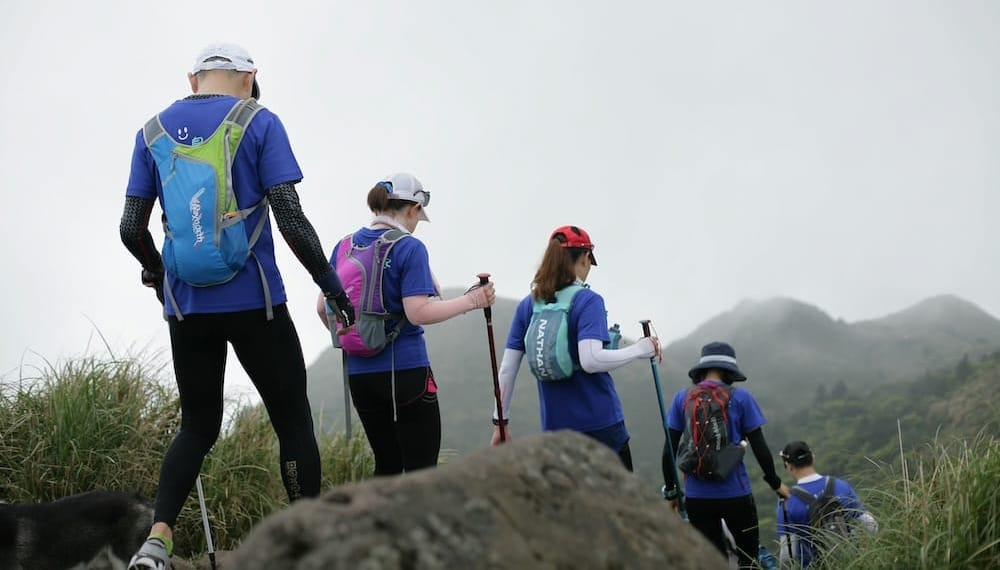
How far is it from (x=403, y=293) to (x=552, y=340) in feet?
3.52

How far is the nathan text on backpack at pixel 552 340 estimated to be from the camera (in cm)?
645

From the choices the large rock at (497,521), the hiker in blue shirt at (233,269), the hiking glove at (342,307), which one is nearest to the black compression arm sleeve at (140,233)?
the hiker in blue shirt at (233,269)

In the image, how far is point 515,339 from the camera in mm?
6945

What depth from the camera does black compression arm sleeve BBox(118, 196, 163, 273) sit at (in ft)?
16.8

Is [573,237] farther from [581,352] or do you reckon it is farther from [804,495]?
[804,495]

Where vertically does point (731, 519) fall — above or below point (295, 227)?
below

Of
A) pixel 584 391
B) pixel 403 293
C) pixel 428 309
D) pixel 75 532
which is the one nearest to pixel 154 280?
pixel 403 293

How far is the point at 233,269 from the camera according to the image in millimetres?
4844

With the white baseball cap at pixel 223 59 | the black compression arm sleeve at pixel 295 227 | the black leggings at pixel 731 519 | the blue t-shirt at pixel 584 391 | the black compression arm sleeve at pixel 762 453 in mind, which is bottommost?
the black leggings at pixel 731 519

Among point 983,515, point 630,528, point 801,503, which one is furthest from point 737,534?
point 630,528

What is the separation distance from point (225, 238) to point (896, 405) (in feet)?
471

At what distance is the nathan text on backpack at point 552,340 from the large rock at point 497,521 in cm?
326

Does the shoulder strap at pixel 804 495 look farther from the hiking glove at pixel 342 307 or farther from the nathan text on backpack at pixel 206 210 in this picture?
the nathan text on backpack at pixel 206 210

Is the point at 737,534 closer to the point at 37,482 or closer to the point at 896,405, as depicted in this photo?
the point at 37,482
